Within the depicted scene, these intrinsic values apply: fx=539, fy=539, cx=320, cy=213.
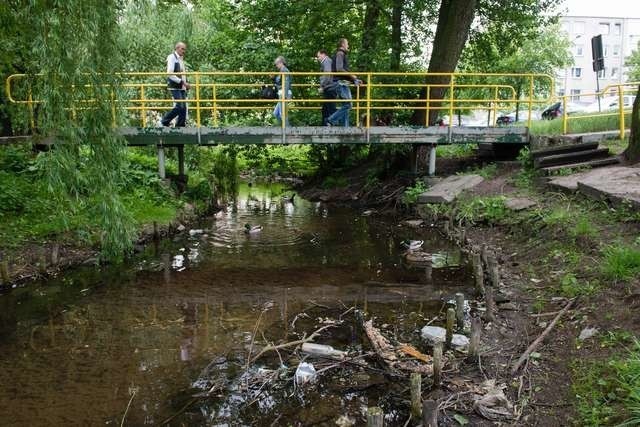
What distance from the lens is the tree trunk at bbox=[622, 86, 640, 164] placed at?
9977 mm

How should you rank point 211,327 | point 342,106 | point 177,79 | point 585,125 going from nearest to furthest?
Answer: point 211,327 < point 177,79 < point 342,106 < point 585,125

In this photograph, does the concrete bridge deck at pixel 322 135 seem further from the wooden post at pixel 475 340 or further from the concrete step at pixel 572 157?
the wooden post at pixel 475 340

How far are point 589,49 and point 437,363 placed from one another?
195ft

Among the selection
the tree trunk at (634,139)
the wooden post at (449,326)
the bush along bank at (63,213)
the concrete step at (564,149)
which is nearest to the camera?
the wooden post at (449,326)

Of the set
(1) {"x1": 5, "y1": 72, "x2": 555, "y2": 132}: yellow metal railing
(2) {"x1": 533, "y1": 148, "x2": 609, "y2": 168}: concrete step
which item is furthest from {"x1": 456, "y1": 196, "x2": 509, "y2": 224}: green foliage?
(1) {"x1": 5, "y1": 72, "x2": 555, "y2": 132}: yellow metal railing

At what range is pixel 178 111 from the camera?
12695 millimetres

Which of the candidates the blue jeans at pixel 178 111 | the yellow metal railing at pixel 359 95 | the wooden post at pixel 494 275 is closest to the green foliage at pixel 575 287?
the wooden post at pixel 494 275

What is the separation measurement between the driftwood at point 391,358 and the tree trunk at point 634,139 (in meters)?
7.02

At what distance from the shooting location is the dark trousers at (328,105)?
514 inches

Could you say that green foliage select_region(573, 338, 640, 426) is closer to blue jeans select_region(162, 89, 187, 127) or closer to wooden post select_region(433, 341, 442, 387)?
wooden post select_region(433, 341, 442, 387)

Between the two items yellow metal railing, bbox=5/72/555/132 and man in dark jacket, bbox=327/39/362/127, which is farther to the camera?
yellow metal railing, bbox=5/72/555/132

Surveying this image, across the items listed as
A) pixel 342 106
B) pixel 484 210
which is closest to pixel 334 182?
pixel 342 106

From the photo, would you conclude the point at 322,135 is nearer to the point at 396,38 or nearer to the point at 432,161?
the point at 432,161

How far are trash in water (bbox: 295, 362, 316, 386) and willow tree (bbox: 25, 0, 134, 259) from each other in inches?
157
